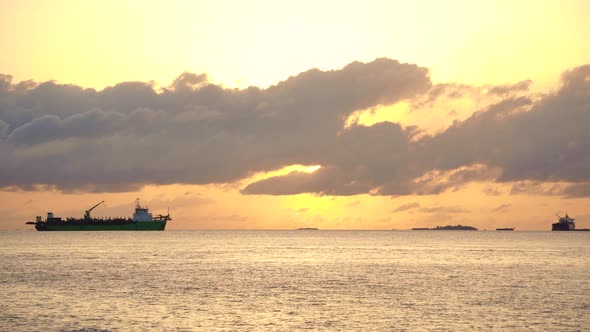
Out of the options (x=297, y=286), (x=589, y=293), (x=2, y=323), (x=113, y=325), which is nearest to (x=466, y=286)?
(x=589, y=293)

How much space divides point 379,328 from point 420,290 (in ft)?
101

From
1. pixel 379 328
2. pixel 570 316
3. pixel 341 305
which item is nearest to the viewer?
pixel 379 328

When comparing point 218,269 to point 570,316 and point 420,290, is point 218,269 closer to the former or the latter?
point 420,290

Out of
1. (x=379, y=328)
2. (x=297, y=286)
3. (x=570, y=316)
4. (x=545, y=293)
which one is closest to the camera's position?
(x=379, y=328)

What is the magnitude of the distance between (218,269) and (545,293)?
64.4 metres

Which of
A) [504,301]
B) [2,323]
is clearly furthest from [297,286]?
[2,323]

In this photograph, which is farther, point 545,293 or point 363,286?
point 363,286

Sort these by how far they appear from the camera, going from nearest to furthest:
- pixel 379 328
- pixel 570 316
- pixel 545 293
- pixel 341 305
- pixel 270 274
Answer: pixel 379 328 < pixel 570 316 < pixel 341 305 < pixel 545 293 < pixel 270 274

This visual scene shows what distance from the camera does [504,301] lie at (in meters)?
76.4

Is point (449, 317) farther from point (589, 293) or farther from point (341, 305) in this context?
point (589, 293)

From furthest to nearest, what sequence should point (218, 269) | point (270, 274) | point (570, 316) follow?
point (218, 269)
point (270, 274)
point (570, 316)

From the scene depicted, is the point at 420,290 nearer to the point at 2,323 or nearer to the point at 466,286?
the point at 466,286

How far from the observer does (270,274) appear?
117m

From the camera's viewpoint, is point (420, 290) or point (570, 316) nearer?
point (570, 316)
